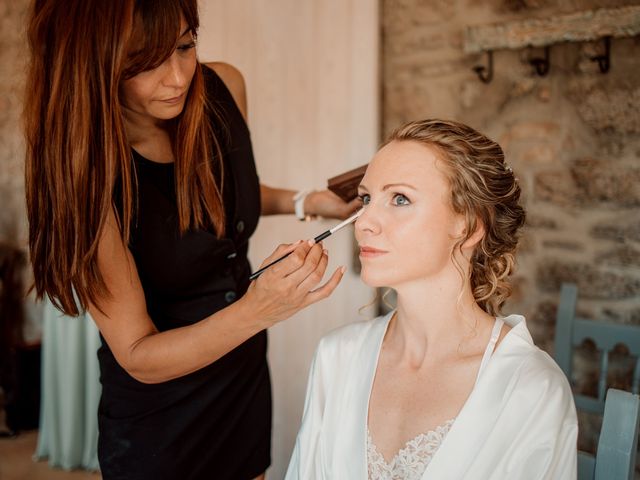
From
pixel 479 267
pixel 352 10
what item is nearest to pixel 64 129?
pixel 479 267

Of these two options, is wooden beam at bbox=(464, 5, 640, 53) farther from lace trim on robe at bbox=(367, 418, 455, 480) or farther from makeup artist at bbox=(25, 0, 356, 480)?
lace trim on robe at bbox=(367, 418, 455, 480)

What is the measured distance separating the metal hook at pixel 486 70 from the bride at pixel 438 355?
1.06 metres

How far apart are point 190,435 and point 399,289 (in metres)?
0.65

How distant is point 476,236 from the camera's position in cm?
149

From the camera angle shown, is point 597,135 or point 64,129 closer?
point 64,129

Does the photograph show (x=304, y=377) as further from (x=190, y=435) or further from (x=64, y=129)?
(x=64, y=129)

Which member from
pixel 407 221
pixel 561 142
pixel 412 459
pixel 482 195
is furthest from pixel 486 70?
pixel 412 459

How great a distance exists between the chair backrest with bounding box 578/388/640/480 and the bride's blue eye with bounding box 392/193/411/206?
1.83 feet

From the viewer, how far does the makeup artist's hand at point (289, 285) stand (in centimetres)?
124

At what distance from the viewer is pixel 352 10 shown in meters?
2.66

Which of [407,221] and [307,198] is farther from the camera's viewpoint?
[307,198]

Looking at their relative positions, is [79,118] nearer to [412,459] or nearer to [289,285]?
[289,285]

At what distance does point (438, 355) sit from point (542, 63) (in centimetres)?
141

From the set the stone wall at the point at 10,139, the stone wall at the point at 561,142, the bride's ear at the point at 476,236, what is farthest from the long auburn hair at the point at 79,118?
the stone wall at the point at 10,139
